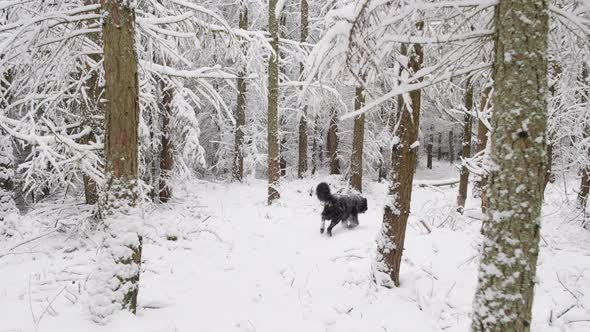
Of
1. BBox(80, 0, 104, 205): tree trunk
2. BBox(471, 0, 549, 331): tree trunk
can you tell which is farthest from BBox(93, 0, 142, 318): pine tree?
BBox(471, 0, 549, 331): tree trunk

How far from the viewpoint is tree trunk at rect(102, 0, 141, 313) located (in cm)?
442

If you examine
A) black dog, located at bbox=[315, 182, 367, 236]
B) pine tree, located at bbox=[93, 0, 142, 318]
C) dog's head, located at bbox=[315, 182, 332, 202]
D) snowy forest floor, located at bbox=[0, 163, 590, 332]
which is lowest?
snowy forest floor, located at bbox=[0, 163, 590, 332]

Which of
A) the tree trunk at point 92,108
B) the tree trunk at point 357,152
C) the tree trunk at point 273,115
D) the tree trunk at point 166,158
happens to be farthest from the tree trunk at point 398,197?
the tree trunk at point 357,152

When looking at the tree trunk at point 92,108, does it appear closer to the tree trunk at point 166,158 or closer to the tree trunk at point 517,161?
the tree trunk at point 166,158

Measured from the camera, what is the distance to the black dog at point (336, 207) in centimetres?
930

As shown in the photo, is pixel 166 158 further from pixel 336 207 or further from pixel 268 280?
pixel 268 280

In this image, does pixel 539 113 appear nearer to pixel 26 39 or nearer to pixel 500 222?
pixel 500 222

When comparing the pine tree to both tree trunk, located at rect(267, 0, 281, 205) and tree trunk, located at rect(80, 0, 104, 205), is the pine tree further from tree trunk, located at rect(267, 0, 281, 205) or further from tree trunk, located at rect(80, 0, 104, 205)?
tree trunk, located at rect(267, 0, 281, 205)

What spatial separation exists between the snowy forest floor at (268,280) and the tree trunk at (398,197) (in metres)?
0.36

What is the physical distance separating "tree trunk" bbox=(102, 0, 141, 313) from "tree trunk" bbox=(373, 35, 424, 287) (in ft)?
12.2

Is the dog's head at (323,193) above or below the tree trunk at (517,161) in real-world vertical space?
below

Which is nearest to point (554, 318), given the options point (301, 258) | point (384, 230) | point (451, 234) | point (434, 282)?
point (434, 282)

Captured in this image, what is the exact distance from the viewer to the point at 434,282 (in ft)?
20.2

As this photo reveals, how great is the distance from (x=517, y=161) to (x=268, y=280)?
4777 millimetres
